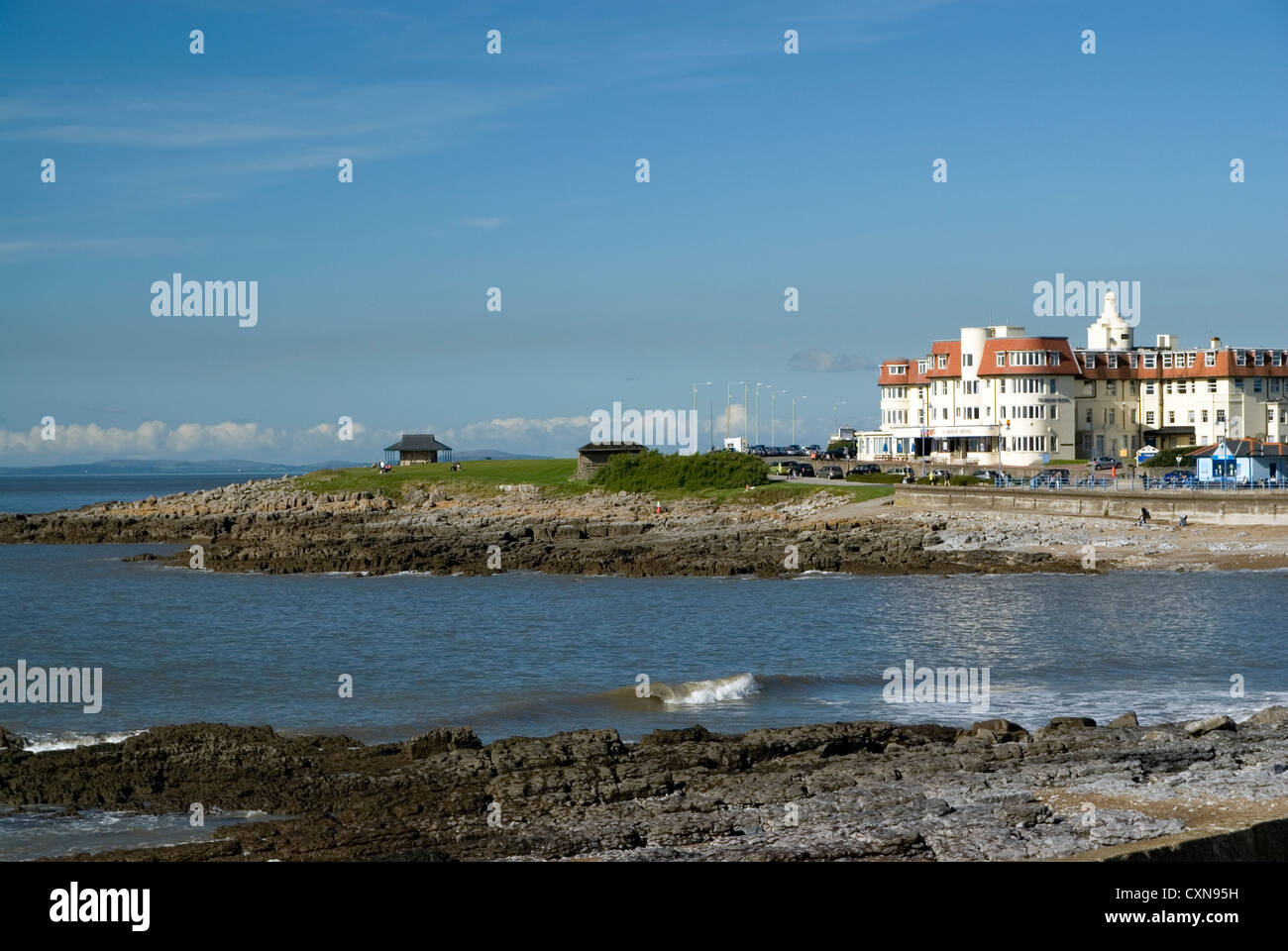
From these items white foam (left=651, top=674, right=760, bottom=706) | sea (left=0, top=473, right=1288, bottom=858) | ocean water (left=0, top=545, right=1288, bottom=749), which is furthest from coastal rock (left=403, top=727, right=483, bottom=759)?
white foam (left=651, top=674, right=760, bottom=706)

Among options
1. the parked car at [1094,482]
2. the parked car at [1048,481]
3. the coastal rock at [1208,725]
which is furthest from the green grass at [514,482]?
the coastal rock at [1208,725]

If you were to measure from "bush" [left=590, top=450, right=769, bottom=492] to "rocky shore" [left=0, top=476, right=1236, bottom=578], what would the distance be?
8.48ft

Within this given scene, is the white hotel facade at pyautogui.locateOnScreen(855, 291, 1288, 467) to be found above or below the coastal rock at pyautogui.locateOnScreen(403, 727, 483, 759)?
above

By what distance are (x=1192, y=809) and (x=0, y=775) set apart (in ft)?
50.2

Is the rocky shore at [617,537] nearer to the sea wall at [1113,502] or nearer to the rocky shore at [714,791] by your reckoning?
the sea wall at [1113,502]

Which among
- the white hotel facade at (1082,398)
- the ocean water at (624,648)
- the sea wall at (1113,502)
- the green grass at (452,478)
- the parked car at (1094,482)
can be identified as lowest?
the ocean water at (624,648)

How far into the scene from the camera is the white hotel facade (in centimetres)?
9219

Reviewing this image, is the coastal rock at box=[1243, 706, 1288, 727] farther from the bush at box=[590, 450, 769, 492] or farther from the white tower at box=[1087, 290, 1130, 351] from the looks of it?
the white tower at box=[1087, 290, 1130, 351]

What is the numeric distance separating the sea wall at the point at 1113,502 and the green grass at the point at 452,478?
29.1 metres

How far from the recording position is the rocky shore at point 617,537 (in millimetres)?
51281

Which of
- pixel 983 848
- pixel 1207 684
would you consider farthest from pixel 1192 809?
pixel 1207 684

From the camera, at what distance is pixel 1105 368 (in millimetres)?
96812
